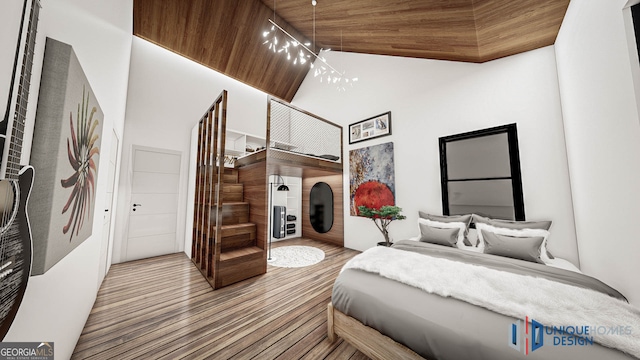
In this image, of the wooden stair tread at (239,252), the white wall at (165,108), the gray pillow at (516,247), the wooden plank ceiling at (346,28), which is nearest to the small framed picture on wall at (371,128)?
the wooden plank ceiling at (346,28)

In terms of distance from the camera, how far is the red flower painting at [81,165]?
1.10 metres

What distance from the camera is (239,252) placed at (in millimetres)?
2785

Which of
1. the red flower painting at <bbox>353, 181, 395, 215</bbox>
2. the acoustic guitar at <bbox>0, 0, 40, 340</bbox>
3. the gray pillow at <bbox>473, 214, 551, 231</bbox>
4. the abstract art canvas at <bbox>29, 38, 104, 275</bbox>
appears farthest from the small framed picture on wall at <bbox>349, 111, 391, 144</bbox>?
the acoustic guitar at <bbox>0, 0, 40, 340</bbox>

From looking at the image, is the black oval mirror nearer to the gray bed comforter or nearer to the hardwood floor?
the hardwood floor

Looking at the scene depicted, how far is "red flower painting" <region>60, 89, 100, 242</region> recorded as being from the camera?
1.10 m

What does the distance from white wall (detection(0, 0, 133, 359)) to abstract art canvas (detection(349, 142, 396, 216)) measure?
11.7 feet

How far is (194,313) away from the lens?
6.56ft

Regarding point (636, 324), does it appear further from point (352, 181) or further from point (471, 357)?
point (352, 181)

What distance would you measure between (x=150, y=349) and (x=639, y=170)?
143 inches

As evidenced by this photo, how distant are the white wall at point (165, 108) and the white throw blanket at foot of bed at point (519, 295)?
3.75 m

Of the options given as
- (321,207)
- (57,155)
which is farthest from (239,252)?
(321,207)

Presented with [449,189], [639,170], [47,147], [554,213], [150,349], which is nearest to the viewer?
[47,147]

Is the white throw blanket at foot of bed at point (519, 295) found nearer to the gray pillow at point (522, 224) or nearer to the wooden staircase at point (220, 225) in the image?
the gray pillow at point (522, 224)

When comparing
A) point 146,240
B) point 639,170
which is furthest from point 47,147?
point 146,240
